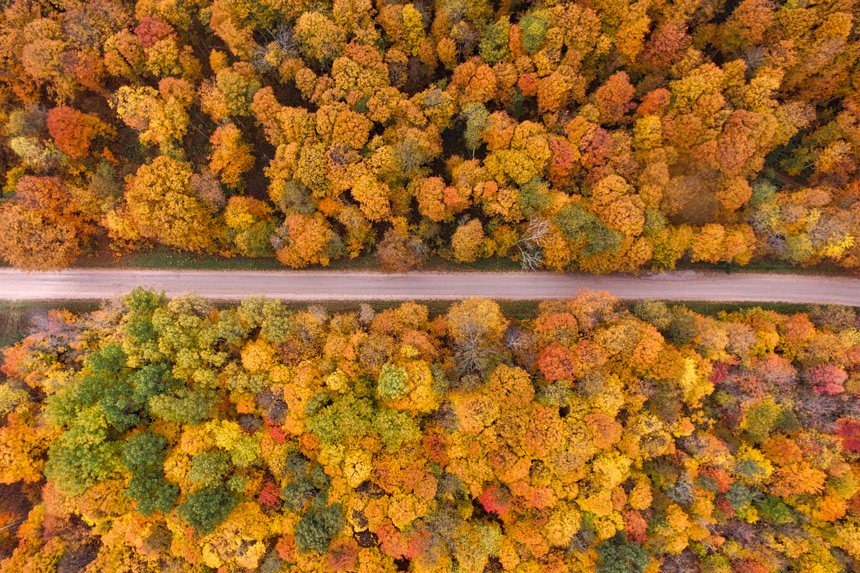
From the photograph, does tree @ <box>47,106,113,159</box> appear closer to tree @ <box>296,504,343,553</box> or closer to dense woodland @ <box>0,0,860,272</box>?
dense woodland @ <box>0,0,860,272</box>

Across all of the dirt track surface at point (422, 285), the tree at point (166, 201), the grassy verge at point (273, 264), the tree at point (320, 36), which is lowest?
the dirt track surface at point (422, 285)

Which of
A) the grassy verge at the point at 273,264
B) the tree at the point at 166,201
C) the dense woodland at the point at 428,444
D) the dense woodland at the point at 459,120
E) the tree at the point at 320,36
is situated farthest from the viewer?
the grassy verge at the point at 273,264

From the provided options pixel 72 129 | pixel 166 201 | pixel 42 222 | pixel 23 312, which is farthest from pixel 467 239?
pixel 23 312

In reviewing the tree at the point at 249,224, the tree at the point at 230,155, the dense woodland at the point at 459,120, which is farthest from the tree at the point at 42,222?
the tree at the point at 249,224

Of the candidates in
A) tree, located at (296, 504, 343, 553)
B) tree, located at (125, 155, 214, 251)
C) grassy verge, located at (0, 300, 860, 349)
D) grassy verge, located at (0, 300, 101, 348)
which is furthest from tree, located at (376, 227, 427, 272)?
grassy verge, located at (0, 300, 101, 348)

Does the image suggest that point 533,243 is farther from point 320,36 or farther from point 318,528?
point 318,528

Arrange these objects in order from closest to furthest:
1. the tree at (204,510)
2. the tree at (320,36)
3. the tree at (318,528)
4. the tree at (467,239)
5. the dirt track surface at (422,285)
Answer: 1. the tree at (204,510)
2. the tree at (318,528)
3. the tree at (320,36)
4. the tree at (467,239)
5. the dirt track surface at (422,285)

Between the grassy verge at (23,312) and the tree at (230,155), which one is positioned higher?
the tree at (230,155)

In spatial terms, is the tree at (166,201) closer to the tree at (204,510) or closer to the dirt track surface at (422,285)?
the dirt track surface at (422,285)
